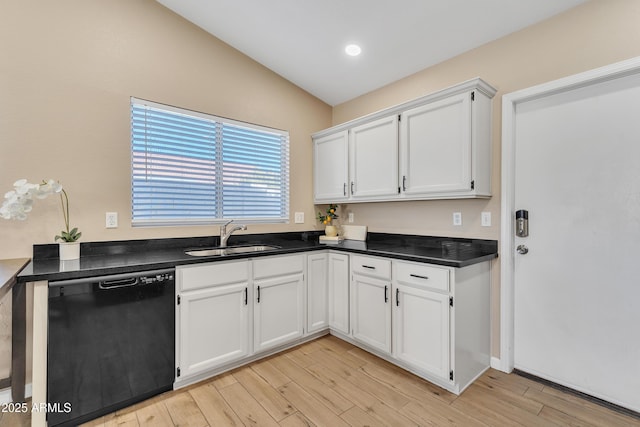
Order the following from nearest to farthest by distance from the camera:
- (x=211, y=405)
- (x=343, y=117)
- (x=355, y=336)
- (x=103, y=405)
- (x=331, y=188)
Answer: (x=103, y=405) < (x=211, y=405) < (x=355, y=336) < (x=331, y=188) < (x=343, y=117)

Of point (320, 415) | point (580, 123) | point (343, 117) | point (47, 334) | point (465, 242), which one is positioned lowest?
point (320, 415)

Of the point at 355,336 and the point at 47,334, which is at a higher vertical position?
the point at 47,334

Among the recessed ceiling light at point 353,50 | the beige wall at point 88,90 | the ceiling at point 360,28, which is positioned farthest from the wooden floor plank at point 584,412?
the recessed ceiling light at point 353,50

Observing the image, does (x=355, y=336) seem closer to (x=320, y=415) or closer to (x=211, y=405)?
(x=320, y=415)

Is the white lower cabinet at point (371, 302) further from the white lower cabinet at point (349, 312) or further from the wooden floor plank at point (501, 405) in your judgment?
the wooden floor plank at point (501, 405)

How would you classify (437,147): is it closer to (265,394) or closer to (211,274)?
(211,274)

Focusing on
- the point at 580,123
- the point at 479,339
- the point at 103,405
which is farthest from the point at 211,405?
the point at 580,123

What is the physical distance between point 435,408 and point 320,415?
72 centimetres

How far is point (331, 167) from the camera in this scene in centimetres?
335

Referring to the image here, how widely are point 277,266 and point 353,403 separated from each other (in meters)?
1.14

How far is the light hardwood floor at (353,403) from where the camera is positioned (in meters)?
1.76

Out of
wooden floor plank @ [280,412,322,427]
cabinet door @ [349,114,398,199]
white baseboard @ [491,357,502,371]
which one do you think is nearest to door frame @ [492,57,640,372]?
white baseboard @ [491,357,502,371]

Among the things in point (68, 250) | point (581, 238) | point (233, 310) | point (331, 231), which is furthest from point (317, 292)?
point (581, 238)

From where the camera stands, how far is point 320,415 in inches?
71.6
